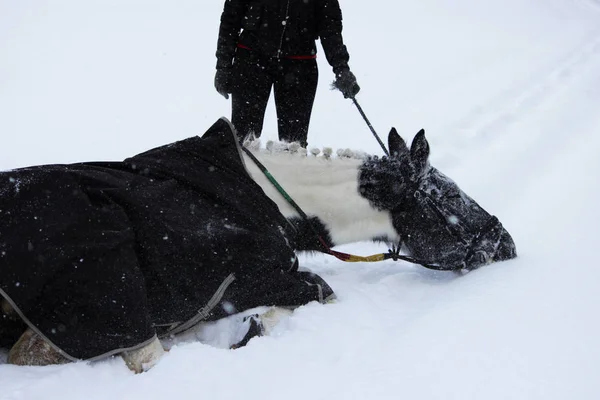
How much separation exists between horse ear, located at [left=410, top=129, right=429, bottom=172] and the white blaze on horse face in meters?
0.26

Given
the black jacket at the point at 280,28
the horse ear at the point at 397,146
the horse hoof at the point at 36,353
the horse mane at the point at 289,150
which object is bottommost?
the horse hoof at the point at 36,353

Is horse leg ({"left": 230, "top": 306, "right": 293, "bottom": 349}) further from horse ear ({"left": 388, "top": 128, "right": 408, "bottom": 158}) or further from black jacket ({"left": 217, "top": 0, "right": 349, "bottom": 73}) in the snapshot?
black jacket ({"left": 217, "top": 0, "right": 349, "bottom": 73})

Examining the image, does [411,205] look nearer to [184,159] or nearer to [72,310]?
[184,159]

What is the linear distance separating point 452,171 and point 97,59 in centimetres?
512

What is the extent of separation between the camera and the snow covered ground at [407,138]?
1.89 metres

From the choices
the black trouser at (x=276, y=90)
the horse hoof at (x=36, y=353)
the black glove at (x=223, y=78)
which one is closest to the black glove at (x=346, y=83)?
the black trouser at (x=276, y=90)

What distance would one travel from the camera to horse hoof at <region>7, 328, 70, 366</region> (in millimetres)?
2047

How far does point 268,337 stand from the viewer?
2.24 metres

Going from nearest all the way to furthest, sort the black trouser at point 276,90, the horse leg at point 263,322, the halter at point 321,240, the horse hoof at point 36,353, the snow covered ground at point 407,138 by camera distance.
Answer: the snow covered ground at point 407,138 → the horse hoof at point 36,353 → the horse leg at point 263,322 → the halter at point 321,240 → the black trouser at point 276,90

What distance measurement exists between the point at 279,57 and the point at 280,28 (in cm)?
18

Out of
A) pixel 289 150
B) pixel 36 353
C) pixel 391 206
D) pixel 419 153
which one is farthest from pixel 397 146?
pixel 36 353

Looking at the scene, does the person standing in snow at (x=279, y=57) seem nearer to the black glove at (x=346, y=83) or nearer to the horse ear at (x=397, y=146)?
the black glove at (x=346, y=83)

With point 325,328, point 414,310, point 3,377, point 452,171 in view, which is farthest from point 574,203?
point 3,377

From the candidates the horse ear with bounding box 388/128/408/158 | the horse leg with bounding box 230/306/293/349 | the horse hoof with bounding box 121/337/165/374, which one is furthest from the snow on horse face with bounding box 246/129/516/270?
the horse hoof with bounding box 121/337/165/374
